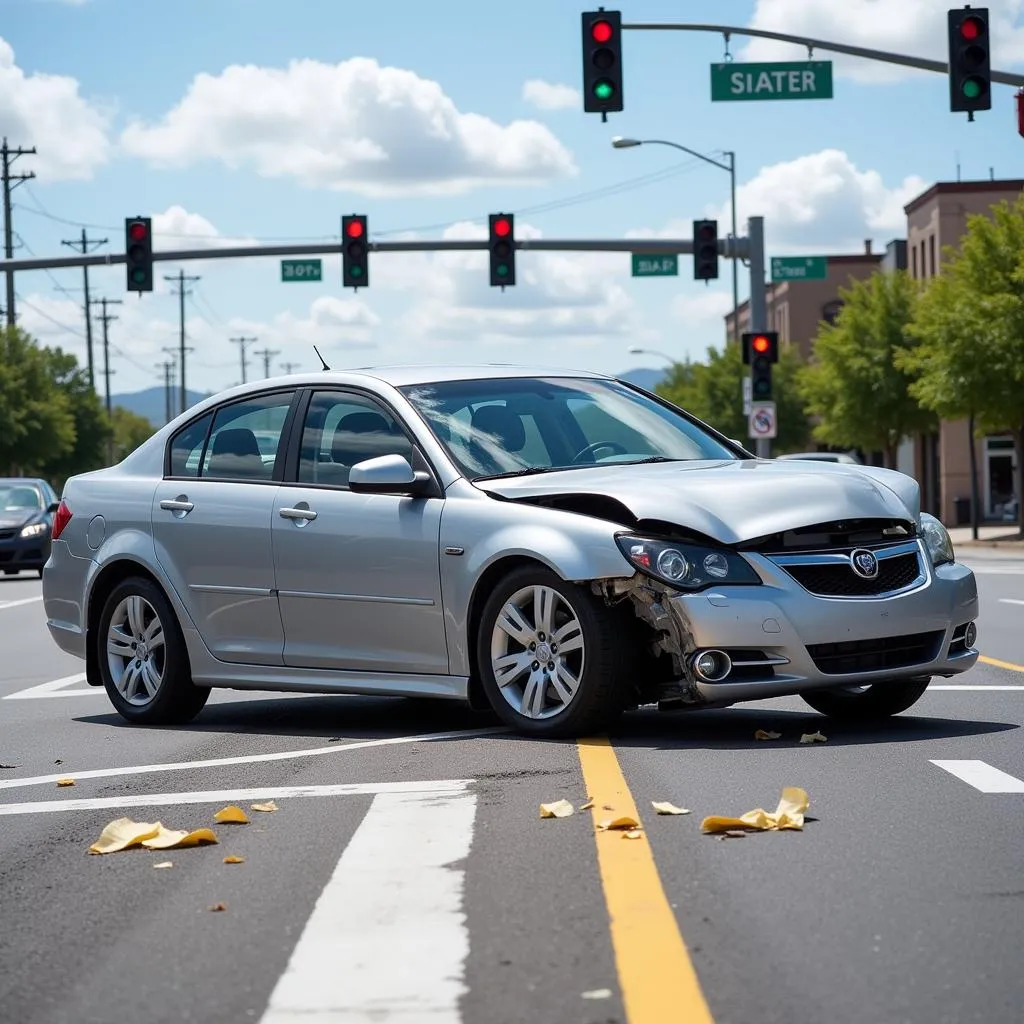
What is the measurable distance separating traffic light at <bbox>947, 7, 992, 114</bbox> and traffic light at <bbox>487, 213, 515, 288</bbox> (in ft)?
40.6

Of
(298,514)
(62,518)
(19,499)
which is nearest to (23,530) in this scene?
(19,499)

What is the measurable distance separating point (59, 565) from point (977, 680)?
4946mm

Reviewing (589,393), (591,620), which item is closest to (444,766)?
(591,620)

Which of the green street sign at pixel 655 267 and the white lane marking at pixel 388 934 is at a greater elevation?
the green street sign at pixel 655 267

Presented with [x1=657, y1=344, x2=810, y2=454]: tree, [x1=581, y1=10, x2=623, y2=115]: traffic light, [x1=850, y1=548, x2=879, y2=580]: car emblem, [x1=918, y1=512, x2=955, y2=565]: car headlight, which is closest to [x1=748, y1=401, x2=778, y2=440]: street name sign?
[x1=581, y1=10, x2=623, y2=115]: traffic light

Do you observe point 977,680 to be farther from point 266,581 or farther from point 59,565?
point 59,565

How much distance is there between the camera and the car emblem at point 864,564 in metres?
7.88

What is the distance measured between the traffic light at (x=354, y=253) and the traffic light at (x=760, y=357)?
244 inches

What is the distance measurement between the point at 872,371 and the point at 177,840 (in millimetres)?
55889

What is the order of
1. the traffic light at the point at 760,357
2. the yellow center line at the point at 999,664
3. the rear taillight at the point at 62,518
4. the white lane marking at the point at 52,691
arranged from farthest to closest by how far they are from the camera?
the traffic light at the point at 760,357 < the white lane marking at the point at 52,691 < the yellow center line at the point at 999,664 < the rear taillight at the point at 62,518

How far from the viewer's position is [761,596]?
767cm

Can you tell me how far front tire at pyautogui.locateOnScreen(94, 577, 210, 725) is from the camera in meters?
9.59

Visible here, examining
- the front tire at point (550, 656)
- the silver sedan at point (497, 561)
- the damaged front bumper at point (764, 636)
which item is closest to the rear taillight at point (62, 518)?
the silver sedan at point (497, 561)

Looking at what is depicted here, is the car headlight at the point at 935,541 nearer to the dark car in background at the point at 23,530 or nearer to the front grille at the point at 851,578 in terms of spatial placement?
the front grille at the point at 851,578
